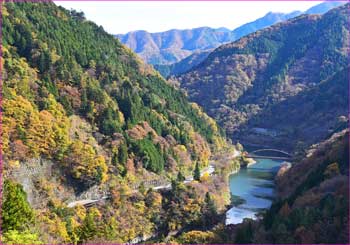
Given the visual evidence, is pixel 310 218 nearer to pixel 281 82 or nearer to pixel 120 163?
pixel 120 163

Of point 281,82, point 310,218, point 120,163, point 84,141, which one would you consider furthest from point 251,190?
point 281,82

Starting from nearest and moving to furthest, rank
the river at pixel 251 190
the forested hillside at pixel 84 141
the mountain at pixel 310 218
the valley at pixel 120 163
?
the mountain at pixel 310 218 < the valley at pixel 120 163 < the forested hillside at pixel 84 141 < the river at pixel 251 190

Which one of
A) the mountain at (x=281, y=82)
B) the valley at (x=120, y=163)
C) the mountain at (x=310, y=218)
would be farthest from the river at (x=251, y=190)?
the mountain at (x=281, y=82)

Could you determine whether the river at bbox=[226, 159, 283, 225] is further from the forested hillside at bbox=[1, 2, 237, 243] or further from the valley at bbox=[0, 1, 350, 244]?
the forested hillside at bbox=[1, 2, 237, 243]

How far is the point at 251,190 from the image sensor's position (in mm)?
52375

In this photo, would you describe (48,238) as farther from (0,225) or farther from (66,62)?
(66,62)

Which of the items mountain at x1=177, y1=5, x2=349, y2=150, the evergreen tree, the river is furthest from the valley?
mountain at x1=177, y1=5, x2=349, y2=150

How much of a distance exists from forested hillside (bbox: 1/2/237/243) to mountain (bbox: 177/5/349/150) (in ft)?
109

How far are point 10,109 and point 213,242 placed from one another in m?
16.0

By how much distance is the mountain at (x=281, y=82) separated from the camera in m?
89.1

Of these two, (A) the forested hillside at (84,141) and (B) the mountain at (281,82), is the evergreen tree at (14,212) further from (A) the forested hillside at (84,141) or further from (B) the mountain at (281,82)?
(B) the mountain at (281,82)

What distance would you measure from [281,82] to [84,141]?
7896 centimetres

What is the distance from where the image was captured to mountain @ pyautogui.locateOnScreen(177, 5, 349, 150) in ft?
292

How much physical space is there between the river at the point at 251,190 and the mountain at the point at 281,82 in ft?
52.7
